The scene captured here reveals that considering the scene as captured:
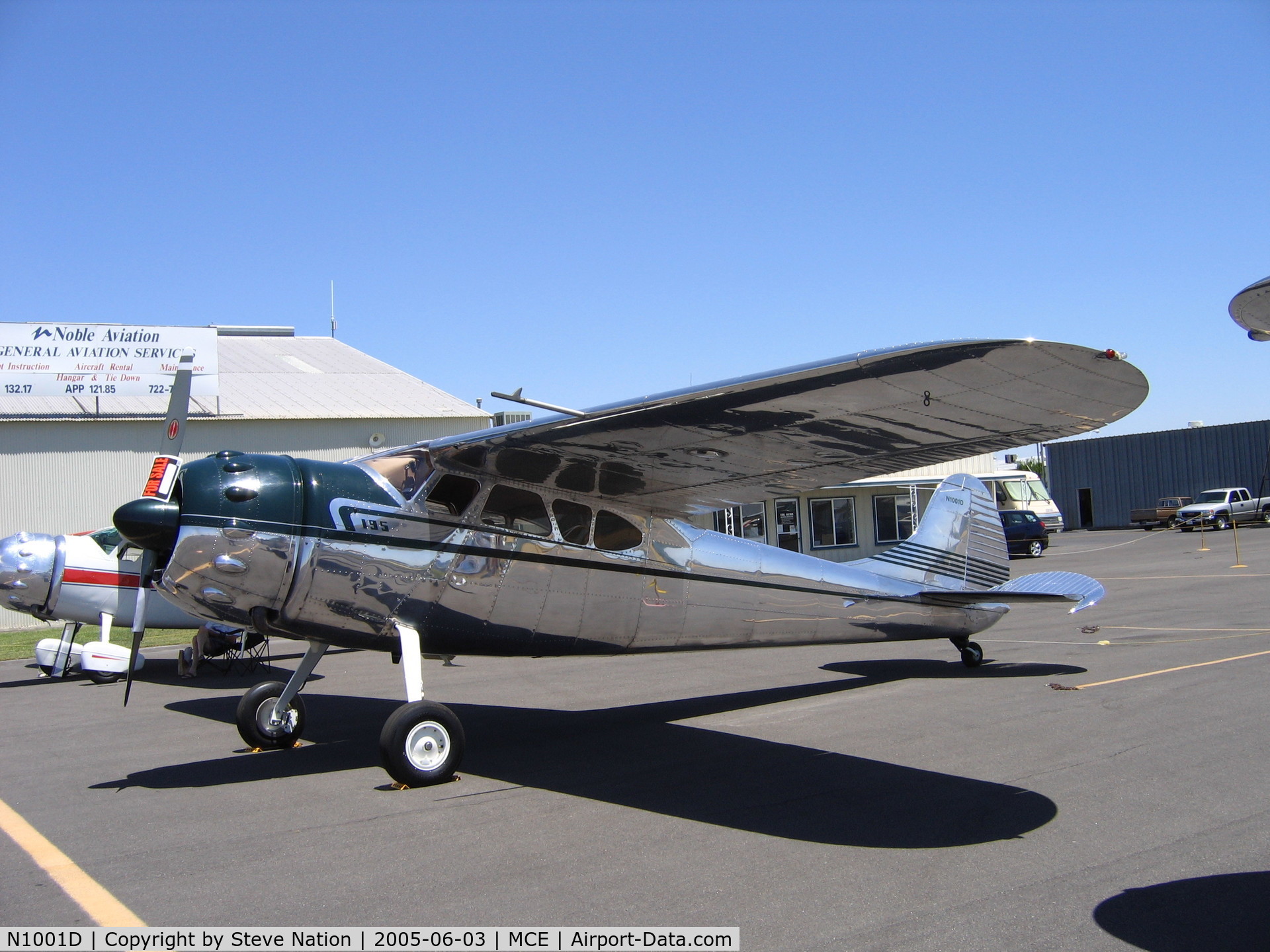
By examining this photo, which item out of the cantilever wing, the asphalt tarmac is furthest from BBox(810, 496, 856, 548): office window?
the cantilever wing

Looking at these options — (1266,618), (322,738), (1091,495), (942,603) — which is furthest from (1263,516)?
(322,738)

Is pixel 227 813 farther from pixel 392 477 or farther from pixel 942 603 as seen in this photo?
pixel 942 603

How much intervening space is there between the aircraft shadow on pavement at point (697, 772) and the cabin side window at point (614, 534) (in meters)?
1.70

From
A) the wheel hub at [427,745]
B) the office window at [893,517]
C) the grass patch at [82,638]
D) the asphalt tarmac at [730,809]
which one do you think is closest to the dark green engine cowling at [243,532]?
the wheel hub at [427,745]

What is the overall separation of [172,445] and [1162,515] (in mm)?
49457

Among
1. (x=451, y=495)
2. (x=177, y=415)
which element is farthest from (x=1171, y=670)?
(x=177, y=415)

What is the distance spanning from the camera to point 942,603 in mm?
9922

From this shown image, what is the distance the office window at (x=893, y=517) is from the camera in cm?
3506

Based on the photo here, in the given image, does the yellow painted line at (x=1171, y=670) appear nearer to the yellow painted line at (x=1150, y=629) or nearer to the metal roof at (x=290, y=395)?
the yellow painted line at (x=1150, y=629)

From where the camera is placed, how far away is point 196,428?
2314 centimetres

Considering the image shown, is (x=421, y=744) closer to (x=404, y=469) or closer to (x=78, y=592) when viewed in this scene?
(x=404, y=469)

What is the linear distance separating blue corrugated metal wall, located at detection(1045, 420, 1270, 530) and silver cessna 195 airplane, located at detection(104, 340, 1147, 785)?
4989cm

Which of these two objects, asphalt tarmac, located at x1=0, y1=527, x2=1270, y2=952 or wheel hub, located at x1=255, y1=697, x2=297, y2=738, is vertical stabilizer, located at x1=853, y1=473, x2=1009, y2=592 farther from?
wheel hub, located at x1=255, y1=697, x2=297, y2=738

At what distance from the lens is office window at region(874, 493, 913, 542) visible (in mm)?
35062
